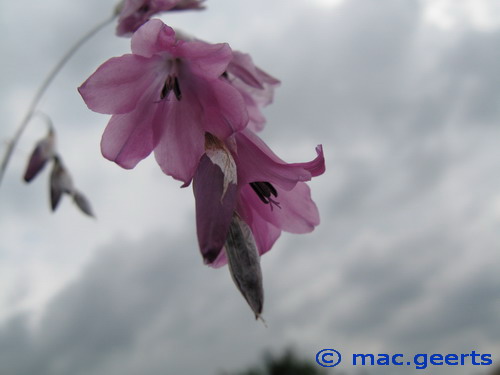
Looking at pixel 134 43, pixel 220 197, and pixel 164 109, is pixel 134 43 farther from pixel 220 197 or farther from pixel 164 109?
pixel 220 197

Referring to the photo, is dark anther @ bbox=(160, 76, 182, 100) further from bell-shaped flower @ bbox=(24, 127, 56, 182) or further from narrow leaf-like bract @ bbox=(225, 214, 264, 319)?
bell-shaped flower @ bbox=(24, 127, 56, 182)

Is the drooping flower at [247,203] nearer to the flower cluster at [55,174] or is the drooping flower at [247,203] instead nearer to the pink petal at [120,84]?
the pink petal at [120,84]

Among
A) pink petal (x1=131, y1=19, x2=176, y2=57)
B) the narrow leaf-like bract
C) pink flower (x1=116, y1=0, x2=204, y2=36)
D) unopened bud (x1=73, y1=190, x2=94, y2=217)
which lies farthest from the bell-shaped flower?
the narrow leaf-like bract

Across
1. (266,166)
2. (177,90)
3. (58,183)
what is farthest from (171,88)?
(58,183)

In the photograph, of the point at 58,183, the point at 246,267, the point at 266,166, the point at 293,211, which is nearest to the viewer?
the point at 246,267

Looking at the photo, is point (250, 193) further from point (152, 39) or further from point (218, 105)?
point (152, 39)

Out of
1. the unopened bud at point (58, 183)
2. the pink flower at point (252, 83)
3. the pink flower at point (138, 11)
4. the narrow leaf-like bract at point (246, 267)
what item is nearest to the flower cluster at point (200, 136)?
the narrow leaf-like bract at point (246, 267)

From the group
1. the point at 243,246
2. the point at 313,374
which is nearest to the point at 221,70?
the point at 243,246
